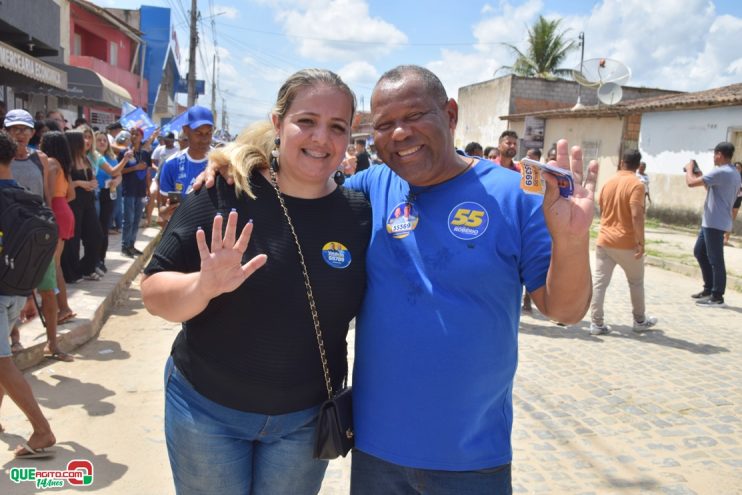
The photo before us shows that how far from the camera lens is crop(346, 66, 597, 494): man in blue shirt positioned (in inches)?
71.7

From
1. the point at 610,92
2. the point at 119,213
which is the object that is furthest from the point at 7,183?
the point at 610,92

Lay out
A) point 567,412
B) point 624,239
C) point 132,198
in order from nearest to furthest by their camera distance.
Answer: point 567,412 → point 624,239 → point 132,198

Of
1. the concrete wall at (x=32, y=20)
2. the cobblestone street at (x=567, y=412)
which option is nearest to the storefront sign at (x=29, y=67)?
the concrete wall at (x=32, y=20)

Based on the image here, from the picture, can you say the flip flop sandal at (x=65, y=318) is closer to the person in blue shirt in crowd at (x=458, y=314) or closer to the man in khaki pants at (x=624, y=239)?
the person in blue shirt in crowd at (x=458, y=314)

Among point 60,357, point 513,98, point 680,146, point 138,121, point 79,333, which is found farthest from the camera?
point 513,98

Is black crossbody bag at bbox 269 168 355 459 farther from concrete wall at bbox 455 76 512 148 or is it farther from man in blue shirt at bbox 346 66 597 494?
concrete wall at bbox 455 76 512 148

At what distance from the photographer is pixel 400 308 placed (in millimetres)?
1893

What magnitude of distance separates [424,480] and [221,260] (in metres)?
0.94

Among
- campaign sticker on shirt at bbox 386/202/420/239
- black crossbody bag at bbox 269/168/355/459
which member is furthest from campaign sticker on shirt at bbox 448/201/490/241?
black crossbody bag at bbox 269/168/355/459

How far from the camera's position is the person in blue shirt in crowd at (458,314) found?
182 centimetres

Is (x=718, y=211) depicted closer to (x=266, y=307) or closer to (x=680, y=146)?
(x=266, y=307)

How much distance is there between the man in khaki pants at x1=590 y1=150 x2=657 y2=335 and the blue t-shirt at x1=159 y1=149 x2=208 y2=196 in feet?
14.6

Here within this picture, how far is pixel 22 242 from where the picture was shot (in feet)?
11.2

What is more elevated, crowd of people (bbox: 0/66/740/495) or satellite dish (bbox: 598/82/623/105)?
satellite dish (bbox: 598/82/623/105)
